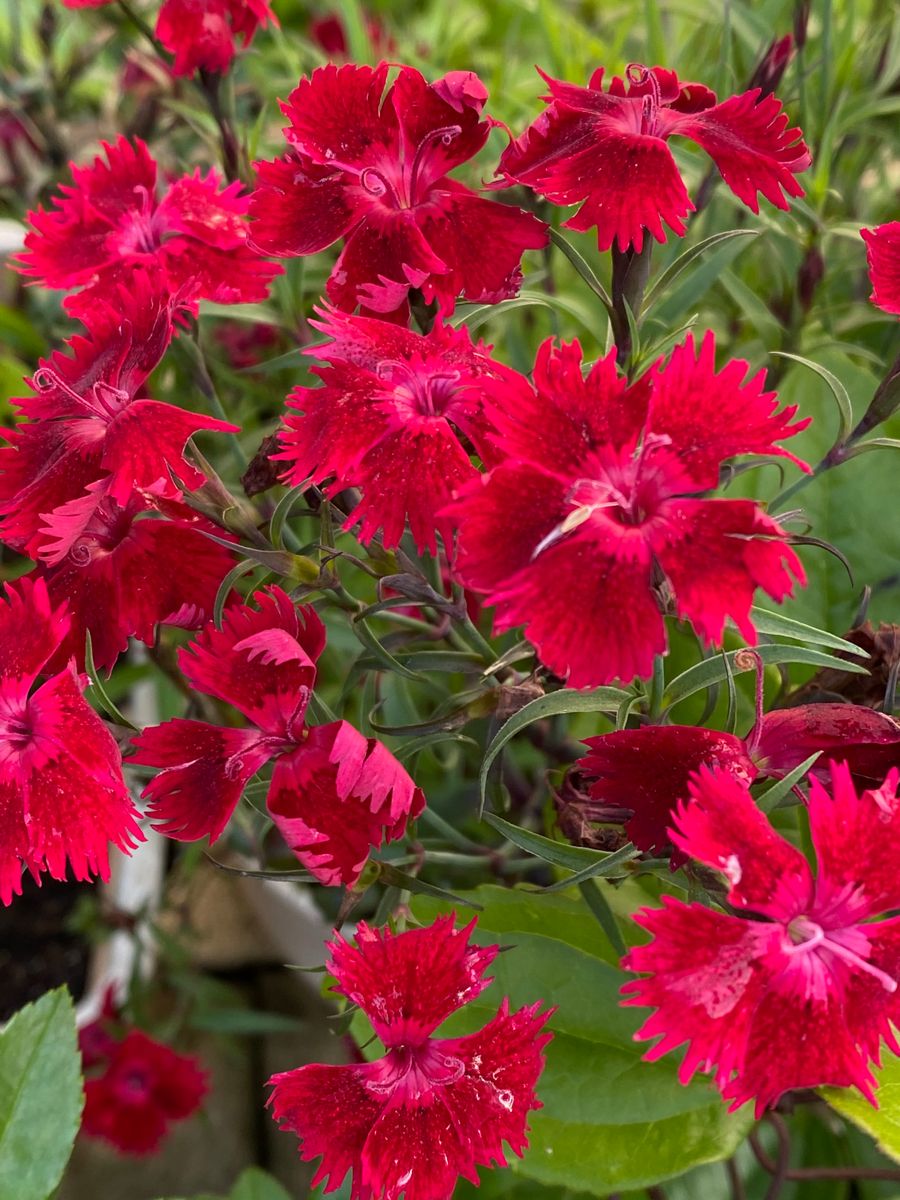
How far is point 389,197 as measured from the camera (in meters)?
0.48

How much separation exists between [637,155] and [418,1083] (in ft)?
1.19

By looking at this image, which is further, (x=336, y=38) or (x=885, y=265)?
(x=336, y=38)

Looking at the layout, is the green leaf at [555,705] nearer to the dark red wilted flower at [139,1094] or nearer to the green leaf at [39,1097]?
the green leaf at [39,1097]

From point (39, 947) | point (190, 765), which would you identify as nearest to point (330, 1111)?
point (190, 765)

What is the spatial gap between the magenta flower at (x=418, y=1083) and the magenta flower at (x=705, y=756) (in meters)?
0.07

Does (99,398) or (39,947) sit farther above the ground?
(99,398)

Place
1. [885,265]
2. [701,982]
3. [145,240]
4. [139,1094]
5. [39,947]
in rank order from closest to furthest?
[701,982]
[885,265]
[145,240]
[139,1094]
[39,947]

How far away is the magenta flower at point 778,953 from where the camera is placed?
1.13 feet

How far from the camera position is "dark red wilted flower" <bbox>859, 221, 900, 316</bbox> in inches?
17.1

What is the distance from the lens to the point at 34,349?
1.07 meters

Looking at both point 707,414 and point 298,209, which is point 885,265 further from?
point 298,209

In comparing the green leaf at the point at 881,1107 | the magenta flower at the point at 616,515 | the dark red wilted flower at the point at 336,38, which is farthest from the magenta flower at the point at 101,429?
the dark red wilted flower at the point at 336,38

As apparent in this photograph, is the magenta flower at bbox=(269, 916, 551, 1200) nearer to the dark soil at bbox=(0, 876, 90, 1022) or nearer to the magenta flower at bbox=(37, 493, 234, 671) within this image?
the magenta flower at bbox=(37, 493, 234, 671)

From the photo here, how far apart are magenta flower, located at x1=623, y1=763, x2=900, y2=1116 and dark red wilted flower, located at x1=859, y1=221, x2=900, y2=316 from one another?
182 mm
